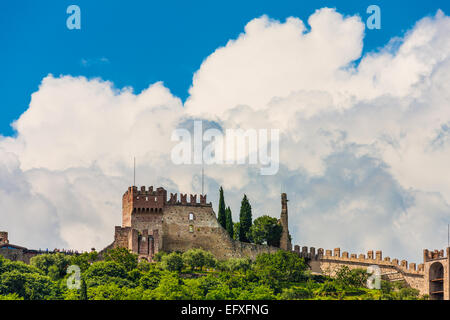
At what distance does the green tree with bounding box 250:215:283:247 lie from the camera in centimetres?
11650

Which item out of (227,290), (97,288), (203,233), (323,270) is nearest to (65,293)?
(97,288)

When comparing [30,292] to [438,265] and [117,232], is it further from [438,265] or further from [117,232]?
[438,265]

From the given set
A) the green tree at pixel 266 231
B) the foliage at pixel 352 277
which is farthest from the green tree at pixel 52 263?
the foliage at pixel 352 277

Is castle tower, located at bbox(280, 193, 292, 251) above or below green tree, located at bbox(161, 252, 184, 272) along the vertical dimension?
above

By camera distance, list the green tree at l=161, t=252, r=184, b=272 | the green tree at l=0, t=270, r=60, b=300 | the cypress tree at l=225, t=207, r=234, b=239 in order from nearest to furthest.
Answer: the green tree at l=0, t=270, r=60, b=300 < the green tree at l=161, t=252, r=184, b=272 < the cypress tree at l=225, t=207, r=234, b=239

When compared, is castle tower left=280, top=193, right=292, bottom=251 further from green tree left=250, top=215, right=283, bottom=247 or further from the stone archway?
the stone archway

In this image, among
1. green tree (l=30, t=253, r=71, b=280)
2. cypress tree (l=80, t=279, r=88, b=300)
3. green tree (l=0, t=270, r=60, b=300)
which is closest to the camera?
green tree (l=0, t=270, r=60, b=300)

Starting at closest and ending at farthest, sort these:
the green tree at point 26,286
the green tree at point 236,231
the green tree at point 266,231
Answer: the green tree at point 26,286, the green tree at point 266,231, the green tree at point 236,231

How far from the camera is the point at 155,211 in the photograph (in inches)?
4488

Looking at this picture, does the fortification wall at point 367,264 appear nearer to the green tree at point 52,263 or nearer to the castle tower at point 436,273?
the castle tower at point 436,273

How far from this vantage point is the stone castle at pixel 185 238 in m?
111

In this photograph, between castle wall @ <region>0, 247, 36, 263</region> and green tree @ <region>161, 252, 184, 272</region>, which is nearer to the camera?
green tree @ <region>161, 252, 184, 272</region>

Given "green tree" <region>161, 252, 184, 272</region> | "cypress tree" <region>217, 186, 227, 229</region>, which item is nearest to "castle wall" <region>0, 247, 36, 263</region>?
"green tree" <region>161, 252, 184, 272</region>
